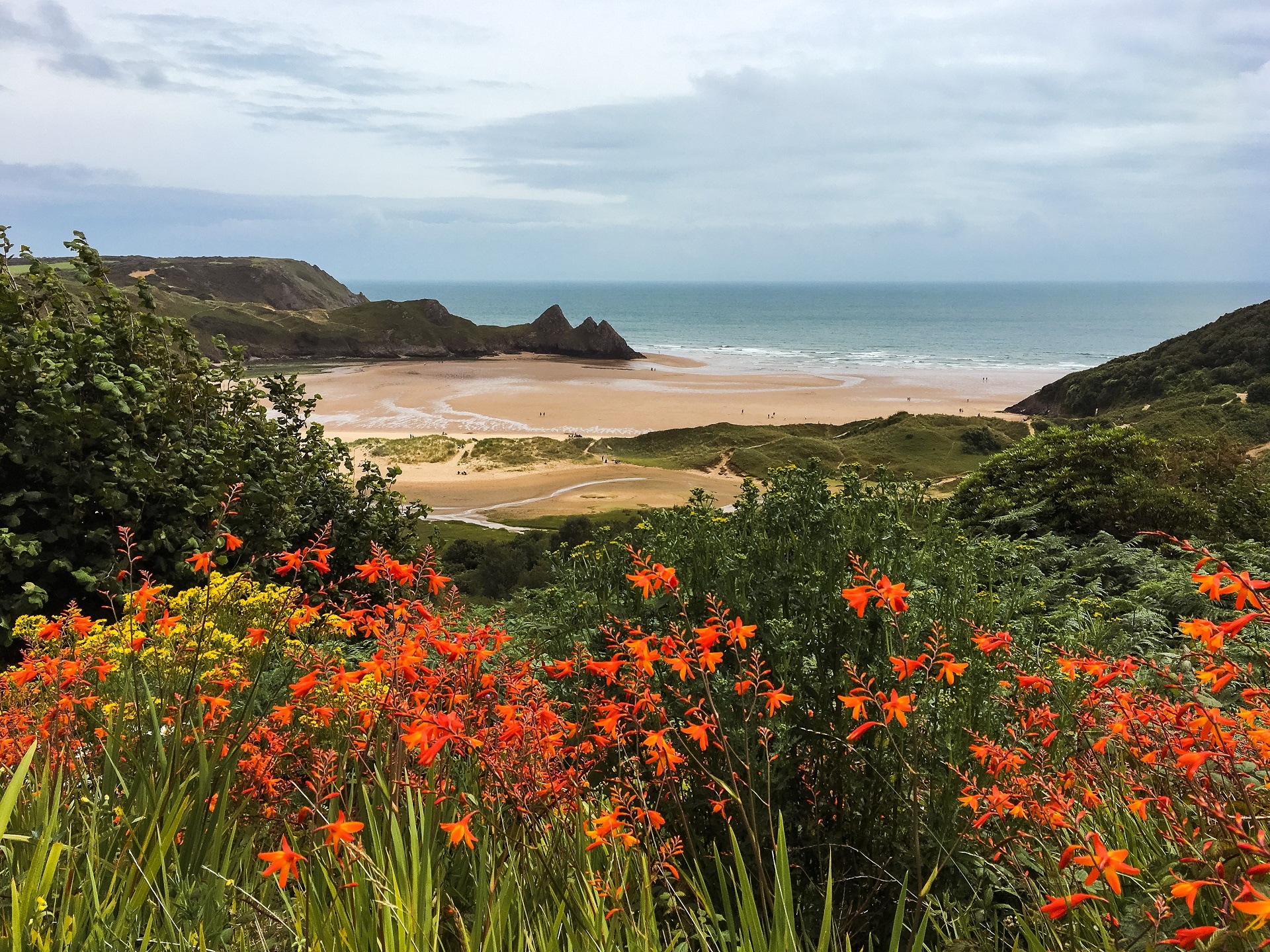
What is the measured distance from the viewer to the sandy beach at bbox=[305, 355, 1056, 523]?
22172 mm

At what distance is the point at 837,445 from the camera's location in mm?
26031

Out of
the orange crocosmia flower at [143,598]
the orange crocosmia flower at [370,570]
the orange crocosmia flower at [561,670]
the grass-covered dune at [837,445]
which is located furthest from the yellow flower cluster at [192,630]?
the grass-covered dune at [837,445]

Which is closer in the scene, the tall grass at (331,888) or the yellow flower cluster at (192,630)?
the tall grass at (331,888)

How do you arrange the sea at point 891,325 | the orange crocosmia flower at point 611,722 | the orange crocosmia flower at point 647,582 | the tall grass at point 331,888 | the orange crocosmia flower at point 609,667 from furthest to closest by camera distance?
the sea at point 891,325 < the orange crocosmia flower at point 647,582 < the orange crocosmia flower at point 609,667 < the orange crocosmia flower at point 611,722 < the tall grass at point 331,888

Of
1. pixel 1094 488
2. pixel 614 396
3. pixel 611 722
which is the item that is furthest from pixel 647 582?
pixel 614 396

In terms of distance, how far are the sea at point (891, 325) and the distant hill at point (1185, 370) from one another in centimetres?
2292

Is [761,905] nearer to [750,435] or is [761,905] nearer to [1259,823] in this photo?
[1259,823]

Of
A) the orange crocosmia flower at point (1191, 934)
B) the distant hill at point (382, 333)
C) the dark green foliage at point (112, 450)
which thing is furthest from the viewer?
the distant hill at point (382, 333)

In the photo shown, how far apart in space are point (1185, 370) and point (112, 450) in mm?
31240

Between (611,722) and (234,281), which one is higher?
(234,281)

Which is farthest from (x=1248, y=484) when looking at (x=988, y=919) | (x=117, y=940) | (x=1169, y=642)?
(x=117, y=940)

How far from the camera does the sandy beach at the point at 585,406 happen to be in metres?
22.2

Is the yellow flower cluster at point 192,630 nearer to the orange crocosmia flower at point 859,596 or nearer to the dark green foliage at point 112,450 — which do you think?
the dark green foliage at point 112,450

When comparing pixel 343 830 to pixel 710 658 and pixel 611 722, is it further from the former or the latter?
pixel 710 658
